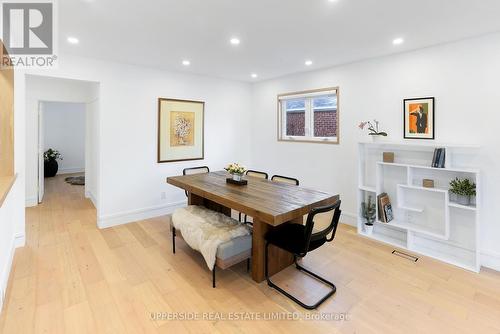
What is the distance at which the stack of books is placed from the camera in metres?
3.58

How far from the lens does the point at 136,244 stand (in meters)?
3.51

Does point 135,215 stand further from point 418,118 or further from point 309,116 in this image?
point 418,118

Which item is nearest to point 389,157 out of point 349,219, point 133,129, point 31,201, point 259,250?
point 349,219

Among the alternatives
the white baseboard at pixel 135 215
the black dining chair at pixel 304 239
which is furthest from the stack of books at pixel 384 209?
the white baseboard at pixel 135 215

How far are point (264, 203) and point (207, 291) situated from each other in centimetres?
101

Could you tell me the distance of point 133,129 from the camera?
429cm

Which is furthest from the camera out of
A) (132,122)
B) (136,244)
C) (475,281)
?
(132,122)

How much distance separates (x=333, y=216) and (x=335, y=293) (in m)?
0.74

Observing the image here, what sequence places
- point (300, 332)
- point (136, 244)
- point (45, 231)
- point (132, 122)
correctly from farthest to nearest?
point (132, 122)
point (45, 231)
point (136, 244)
point (300, 332)

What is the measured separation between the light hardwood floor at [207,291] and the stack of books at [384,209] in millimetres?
372

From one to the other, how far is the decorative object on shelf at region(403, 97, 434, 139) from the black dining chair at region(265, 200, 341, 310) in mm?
1889

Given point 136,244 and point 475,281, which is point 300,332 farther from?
point 136,244

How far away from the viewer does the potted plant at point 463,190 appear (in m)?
2.95

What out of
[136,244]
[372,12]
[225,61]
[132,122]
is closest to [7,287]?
[136,244]
